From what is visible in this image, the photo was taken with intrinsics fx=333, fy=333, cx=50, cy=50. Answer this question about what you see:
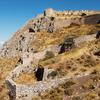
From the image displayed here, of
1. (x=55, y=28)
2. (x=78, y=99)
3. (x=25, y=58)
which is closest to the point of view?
(x=78, y=99)

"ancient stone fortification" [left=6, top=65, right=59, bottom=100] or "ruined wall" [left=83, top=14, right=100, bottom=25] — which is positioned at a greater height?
"ruined wall" [left=83, top=14, right=100, bottom=25]

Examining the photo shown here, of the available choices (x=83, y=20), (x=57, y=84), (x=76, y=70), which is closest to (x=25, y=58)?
(x=76, y=70)

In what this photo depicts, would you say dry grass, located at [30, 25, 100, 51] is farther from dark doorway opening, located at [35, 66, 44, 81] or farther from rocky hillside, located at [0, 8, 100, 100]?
dark doorway opening, located at [35, 66, 44, 81]

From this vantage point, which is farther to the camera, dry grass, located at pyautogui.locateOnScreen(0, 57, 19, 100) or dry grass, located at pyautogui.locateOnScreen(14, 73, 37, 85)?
dry grass, located at pyautogui.locateOnScreen(14, 73, 37, 85)

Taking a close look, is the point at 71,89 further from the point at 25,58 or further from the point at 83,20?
the point at 83,20

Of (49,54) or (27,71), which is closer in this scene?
(27,71)

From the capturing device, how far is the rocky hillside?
103ft

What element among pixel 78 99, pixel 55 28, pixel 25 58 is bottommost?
pixel 78 99

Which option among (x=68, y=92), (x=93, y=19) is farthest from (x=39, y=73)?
(x=93, y=19)

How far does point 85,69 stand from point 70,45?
10.9 metres

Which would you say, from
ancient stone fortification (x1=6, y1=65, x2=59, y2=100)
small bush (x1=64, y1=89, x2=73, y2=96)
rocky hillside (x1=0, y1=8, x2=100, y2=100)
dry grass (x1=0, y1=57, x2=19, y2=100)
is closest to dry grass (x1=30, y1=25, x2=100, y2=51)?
rocky hillside (x1=0, y1=8, x2=100, y2=100)

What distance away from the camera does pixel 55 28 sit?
66875 millimetres

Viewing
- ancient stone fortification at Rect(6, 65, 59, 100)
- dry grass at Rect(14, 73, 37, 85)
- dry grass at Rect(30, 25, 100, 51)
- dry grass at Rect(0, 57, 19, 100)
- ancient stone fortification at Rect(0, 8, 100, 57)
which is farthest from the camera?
ancient stone fortification at Rect(0, 8, 100, 57)

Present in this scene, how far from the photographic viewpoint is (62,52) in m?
48.8
